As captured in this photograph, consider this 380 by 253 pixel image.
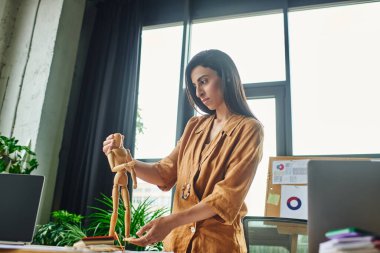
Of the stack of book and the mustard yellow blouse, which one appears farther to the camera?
the mustard yellow blouse

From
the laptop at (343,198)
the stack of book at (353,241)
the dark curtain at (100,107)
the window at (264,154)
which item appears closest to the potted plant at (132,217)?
the dark curtain at (100,107)

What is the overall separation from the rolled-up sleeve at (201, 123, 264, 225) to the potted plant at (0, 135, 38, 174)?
186cm

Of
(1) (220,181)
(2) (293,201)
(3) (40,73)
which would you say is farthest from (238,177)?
(3) (40,73)

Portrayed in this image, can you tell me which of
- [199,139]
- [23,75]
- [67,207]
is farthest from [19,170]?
[199,139]

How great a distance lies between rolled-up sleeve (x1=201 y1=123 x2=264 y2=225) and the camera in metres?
1.03

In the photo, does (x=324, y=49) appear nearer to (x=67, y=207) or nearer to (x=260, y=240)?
(x=260, y=240)

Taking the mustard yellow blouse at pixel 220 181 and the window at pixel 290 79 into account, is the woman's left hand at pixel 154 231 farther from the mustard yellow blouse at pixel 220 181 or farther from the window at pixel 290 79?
the window at pixel 290 79

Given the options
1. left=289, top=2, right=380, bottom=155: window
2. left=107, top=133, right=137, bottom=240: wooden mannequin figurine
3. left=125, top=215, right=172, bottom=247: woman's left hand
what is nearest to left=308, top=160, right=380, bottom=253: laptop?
left=125, top=215, right=172, bottom=247: woman's left hand

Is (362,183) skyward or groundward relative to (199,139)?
groundward

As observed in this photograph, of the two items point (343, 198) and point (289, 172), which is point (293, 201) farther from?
point (343, 198)

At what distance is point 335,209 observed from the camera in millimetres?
768

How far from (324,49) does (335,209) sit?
2494 mm

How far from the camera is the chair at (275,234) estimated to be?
145 centimetres

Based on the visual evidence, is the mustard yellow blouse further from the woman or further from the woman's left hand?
the woman's left hand
